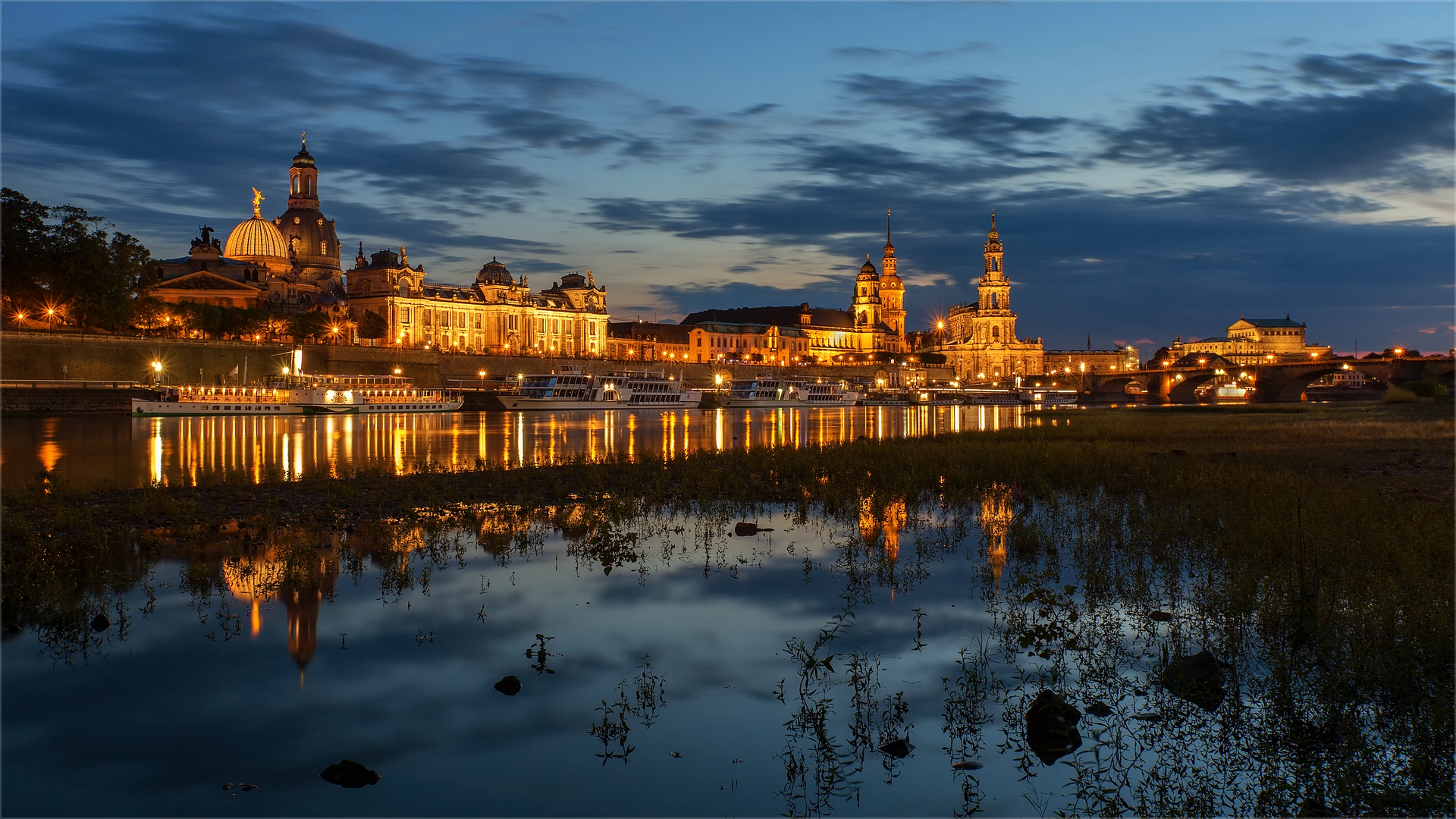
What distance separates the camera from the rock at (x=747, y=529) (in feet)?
61.8

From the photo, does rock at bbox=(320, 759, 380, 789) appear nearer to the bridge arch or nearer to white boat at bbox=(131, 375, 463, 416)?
white boat at bbox=(131, 375, 463, 416)

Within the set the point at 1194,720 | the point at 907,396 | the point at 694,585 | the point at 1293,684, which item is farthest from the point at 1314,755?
the point at 907,396

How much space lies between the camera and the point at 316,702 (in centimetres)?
945

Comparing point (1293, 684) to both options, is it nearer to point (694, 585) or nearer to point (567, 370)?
point (694, 585)

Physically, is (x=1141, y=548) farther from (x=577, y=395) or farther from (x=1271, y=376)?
(x=1271, y=376)

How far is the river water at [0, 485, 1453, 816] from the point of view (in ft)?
25.2

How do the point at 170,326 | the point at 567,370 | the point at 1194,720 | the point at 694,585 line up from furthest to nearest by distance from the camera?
1. the point at 567,370
2. the point at 170,326
3. the point at 694,585
4. the point at 1194,720

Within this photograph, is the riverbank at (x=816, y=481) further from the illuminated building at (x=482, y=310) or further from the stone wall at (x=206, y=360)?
the illuminated building at (x=482, y=310)

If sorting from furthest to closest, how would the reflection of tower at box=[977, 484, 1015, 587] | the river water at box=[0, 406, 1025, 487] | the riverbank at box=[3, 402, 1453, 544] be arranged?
1. the river water at box=[0, 406, 1025, 487]
2. the riverbank at box=[3, 402, 1453, 544]
3. the reflection of tower at box=[977, 484, 1015, 587]

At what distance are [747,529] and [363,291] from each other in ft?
493

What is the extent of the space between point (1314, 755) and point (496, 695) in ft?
23.5

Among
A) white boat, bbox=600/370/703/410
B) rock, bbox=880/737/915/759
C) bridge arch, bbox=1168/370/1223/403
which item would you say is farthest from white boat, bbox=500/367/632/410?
rock, bbox=880/737/915/759

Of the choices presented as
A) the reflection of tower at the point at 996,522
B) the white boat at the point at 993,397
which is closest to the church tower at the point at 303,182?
the white boat at the point at 993,397

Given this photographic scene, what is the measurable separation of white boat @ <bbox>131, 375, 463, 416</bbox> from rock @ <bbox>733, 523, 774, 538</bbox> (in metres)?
71.4
